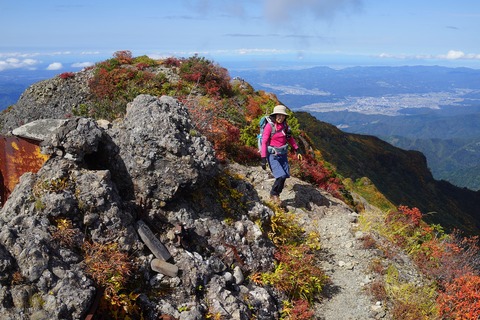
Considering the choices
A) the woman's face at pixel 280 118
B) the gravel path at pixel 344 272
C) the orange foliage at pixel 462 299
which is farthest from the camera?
the woman's face at pixel 280 118

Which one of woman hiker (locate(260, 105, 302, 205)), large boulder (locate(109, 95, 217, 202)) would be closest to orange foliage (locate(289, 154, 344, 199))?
woman hiker (locate(260, 105, 302, 205))

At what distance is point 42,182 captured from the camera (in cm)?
661

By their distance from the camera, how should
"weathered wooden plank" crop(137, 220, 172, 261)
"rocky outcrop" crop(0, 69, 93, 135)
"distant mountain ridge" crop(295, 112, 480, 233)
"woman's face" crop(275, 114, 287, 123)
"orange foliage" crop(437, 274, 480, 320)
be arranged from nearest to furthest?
"weathered wooden plank" crop(137, 220, 172, 261) < "orange foliage" crop(437, 274, 480, 320) < "woman's face" crop(275, 114, 287, 123) < "rocky outcrop" crop(0, 69, 93, 135) < "distant mountain ridge" crop(295, 112, 480, 233)

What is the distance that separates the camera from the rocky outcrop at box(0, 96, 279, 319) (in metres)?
5.38

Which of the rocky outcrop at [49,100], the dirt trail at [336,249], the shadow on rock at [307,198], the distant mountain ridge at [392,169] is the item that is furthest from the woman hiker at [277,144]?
the distant mountain ridge at [392,169]

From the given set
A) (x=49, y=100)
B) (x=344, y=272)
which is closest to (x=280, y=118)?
(x=344, y=272)

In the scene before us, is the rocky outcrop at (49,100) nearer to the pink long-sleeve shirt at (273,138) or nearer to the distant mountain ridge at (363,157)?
the distant mountain ridge at (363,157)

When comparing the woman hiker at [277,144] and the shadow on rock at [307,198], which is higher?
the woman hiker at [277,144]

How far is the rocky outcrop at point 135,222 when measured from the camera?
17.6 ft

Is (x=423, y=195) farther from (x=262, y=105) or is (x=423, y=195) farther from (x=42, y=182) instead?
(x=42, y=182)

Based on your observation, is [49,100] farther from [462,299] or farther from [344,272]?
[462,299]

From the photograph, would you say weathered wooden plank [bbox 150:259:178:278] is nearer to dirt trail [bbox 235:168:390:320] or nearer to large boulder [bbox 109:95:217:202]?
large boulder [bbox 109:95:217:202]

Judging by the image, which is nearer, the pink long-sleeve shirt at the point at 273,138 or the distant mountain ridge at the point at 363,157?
the pink long-sleeve shirt at the point at 273,138

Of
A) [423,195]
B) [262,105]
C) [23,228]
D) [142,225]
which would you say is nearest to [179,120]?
[142,225]
